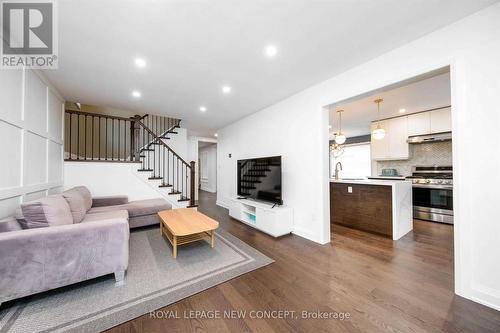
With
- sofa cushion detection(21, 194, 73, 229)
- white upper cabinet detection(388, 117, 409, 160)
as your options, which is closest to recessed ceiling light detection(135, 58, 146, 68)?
sofa cushion detection(21, 194, 73, 229)

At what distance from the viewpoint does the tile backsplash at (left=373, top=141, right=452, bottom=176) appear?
4.45 metres

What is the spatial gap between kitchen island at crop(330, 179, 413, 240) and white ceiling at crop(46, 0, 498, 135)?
83.5 inches

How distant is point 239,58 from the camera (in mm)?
2314

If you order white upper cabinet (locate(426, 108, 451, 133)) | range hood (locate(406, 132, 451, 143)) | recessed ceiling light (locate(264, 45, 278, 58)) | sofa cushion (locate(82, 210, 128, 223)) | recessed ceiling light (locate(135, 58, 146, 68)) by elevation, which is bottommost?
sofa cushion (locate(82, 210, 128, 223))

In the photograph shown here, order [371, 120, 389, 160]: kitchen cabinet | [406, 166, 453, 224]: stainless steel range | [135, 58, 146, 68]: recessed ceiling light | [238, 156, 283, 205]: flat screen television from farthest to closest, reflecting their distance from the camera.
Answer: [371, 120, 389, 160]: kitchen cabinet, [406, 166, 453, 224]: stainless steel range, [238, 156, 283, 205]: flat screen television, [135, 58, 146, 68]: recessed ceiling light

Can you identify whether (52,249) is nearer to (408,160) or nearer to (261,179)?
(261,179)

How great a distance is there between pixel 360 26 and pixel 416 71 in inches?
32.5

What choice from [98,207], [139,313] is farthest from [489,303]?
[98,207]

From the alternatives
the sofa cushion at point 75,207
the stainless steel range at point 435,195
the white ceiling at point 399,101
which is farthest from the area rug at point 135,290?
the stainless steel range at point 435,195

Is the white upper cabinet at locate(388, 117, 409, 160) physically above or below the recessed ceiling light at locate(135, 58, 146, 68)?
below

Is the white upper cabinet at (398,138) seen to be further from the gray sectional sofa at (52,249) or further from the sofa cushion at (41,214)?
the sofa cushion at (41,214)

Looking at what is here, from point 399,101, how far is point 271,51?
343cm

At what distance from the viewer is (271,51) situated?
2.18 m

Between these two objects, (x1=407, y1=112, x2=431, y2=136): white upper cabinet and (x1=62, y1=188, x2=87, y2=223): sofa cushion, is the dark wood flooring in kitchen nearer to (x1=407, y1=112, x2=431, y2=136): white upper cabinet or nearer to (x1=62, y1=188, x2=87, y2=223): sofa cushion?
(x1=62, y1=188, x2=87, y2=223): sofa cushion
